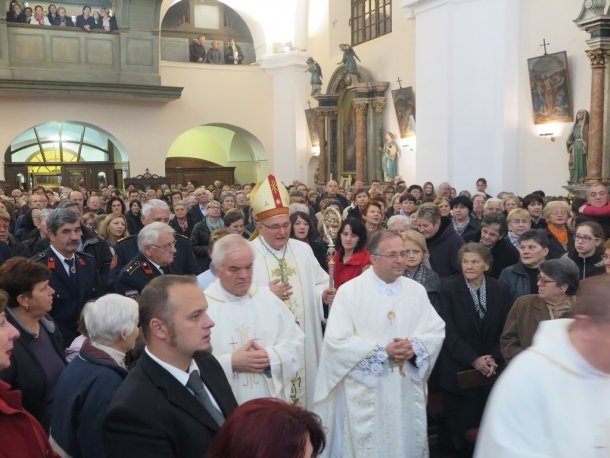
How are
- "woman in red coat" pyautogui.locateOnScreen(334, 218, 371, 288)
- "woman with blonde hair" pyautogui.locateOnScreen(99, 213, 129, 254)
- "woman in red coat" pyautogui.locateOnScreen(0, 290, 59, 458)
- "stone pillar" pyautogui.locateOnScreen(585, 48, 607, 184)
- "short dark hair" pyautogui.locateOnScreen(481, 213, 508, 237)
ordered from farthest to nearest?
"stone pillar" pyautogui.locateOnScreen(585, 48, 607, 184) → "woman with blonde hair" pyautogui.locateOnScreen(99, 213, 129, 254) → "short dark hair" pyautogui.locateOnScreen(481, 213, 508, 237) → "woman in red coat" pyautogui.locateOnScreen(334, 218, 371, 288) → "woman in red coat" pyautogui.locateOnScreen(0, 290, 59, 458)

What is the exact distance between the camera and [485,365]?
439 cm

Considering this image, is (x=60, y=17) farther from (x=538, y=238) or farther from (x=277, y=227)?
(x=538, y=238)

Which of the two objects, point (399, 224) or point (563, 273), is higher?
point (399, 224)

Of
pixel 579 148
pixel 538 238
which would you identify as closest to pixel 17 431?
pixel 538 238

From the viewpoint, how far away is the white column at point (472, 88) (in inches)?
528

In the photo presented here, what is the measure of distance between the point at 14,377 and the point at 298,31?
20745 millimetres

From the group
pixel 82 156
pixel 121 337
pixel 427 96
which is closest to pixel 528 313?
pixel 121 337

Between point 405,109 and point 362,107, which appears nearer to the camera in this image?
point 405,109

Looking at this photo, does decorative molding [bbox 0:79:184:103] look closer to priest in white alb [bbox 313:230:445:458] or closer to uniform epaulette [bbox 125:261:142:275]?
uniform epaulette [bbox 125:261:142:275]

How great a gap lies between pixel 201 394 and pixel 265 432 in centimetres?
88

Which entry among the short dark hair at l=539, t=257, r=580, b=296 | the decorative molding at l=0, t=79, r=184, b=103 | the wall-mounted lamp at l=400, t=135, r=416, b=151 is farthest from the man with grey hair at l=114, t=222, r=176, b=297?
the decorative molding at l=0, t=79, r=184, b=103

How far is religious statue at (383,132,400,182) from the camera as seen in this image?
17.2 meters

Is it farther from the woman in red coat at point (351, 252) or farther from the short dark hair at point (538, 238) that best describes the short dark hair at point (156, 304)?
the short dark hair at point (538, 238)

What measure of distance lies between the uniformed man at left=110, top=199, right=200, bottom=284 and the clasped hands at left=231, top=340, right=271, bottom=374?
2058 millimetres
